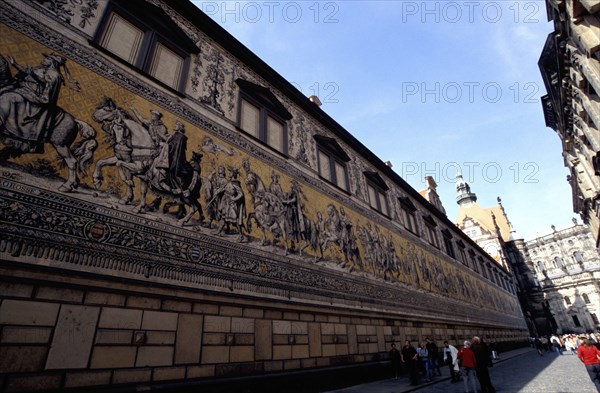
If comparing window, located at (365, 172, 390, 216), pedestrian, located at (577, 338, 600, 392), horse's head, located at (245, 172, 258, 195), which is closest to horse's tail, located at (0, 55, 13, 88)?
horse's head, located at (245, 172, 258, 195)

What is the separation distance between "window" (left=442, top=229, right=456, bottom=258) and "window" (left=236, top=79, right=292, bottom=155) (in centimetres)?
1390

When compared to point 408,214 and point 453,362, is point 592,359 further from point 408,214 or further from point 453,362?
point 408,214

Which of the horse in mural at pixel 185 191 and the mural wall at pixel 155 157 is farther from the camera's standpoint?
the horse in mural at pixel 185 191

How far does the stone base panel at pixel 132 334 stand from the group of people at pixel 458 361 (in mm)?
2825

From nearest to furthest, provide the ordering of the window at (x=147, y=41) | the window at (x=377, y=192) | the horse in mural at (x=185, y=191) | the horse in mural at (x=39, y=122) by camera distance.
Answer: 1. the horse in mural at (x=39, y=122)
2. the horse in mural at (x=185, y=191)
3. the window at (x=147, y=41)
4. the window at (x=377, y=192)

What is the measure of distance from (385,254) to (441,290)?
5.77 m

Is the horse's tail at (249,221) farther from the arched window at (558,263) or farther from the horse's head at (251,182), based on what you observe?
the arched window at (558,263)

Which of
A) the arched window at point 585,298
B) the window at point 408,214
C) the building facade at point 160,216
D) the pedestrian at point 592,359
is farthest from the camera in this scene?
the arched window at point 585,298

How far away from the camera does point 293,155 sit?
8352mm

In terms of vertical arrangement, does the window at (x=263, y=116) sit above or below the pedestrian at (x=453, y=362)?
above

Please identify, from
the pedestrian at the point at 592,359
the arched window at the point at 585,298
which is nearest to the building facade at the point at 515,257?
the arched window at the point at 585,298

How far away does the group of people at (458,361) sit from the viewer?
598cm

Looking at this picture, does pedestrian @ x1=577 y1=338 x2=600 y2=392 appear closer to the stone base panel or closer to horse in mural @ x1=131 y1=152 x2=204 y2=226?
the stone base panel

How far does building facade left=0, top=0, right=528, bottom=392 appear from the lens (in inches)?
133
